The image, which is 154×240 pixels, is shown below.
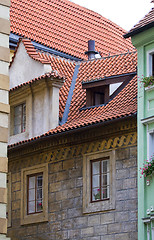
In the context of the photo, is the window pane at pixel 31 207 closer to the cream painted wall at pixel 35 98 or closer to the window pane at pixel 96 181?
the cream painted wall at pixel 35 98

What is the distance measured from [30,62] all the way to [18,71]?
0.78m

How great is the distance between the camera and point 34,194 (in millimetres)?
27453

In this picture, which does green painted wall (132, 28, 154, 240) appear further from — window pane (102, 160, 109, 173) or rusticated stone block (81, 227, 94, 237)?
rusticated stone block (81, 227, 94, 237)

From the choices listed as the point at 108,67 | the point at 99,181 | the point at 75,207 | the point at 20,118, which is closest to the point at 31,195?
the point at 75,207

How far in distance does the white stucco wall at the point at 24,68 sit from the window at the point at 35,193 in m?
3.65

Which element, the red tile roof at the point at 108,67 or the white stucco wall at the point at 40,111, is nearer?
the white stucco wall at the point at 40,111

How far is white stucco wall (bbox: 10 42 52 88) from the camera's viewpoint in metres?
28.3

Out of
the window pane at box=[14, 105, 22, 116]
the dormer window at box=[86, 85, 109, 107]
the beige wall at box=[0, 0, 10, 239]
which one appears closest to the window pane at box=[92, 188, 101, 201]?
the dormer window at box=[86, 85, 109, 107]

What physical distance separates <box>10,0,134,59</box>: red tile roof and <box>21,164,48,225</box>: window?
6597mm

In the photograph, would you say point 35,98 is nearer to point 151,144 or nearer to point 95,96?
point 95,96

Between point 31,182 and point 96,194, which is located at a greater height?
point 31,182

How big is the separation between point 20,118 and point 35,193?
2.93 meters

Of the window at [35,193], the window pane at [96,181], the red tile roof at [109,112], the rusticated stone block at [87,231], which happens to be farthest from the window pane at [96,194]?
the window at [35,193]

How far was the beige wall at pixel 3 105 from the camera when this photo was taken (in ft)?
60.7
